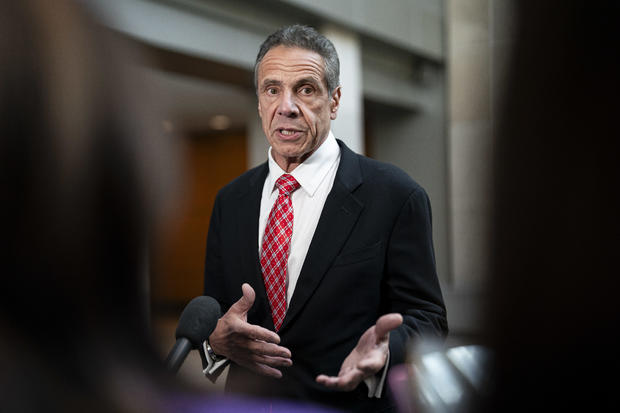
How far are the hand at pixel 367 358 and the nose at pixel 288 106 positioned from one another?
16.6 inches

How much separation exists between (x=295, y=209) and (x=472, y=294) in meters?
0.74

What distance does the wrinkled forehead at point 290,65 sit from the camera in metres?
0.89

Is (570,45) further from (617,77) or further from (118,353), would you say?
(118,353)

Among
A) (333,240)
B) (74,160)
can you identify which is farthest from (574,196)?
Result: (333,240)

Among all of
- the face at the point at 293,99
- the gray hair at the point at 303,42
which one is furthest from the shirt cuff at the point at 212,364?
the gray hair at the point at 303,42

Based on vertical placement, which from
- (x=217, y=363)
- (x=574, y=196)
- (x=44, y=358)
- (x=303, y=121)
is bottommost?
(x=217, y=363)

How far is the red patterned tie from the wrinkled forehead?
0.18 meters

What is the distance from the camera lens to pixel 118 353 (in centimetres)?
39

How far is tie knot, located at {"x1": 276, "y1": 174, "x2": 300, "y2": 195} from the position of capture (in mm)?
975

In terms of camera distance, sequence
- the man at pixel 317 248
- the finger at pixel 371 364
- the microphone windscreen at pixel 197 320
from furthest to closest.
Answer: the man at pixel 317 248 → the finger at pixel 371 364 → the microphone windscreen at pixel 197 320

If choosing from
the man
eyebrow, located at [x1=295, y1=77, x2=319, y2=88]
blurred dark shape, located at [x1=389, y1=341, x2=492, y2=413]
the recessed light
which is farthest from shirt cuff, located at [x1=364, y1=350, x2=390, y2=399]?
the recessed light

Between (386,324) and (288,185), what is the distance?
442mm

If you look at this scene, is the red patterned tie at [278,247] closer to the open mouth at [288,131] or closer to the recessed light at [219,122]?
the open mouth at [288,131]

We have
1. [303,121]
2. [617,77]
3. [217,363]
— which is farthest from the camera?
[303,121]
